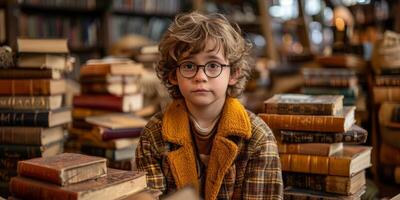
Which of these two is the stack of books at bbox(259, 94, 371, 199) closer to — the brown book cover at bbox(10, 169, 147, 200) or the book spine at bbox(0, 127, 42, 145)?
the brown book cover at bbox(10, 169, 147, 200)

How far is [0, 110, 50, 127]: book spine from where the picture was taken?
5.46ft

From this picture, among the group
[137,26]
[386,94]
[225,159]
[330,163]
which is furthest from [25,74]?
[137,26]

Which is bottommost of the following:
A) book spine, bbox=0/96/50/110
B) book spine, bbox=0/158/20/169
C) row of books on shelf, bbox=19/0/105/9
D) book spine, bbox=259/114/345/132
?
book spine, bbox=0/158/20/169

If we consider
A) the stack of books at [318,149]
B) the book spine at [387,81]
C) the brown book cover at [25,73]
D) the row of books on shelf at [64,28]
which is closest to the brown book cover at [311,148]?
the stack of books at [318,149]

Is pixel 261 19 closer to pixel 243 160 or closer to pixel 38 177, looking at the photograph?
pixel 243 160

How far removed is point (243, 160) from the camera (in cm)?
132

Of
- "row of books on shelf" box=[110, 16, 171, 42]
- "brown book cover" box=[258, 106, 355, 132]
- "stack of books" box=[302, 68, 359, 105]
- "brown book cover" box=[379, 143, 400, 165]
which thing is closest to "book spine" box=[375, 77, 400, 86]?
"stack of books" box=[302, 68, 359, 105]

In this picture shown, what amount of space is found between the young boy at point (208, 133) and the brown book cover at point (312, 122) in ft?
0.52

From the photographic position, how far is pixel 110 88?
88.5 inches

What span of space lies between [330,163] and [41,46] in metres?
1.08

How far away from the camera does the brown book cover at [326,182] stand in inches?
56.0

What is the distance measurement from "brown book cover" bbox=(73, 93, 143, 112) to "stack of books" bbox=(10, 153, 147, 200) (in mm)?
1215

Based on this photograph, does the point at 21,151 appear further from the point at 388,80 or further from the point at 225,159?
Result: the point at 388,80

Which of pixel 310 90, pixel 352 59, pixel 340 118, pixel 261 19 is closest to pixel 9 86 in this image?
pixel 340 118
